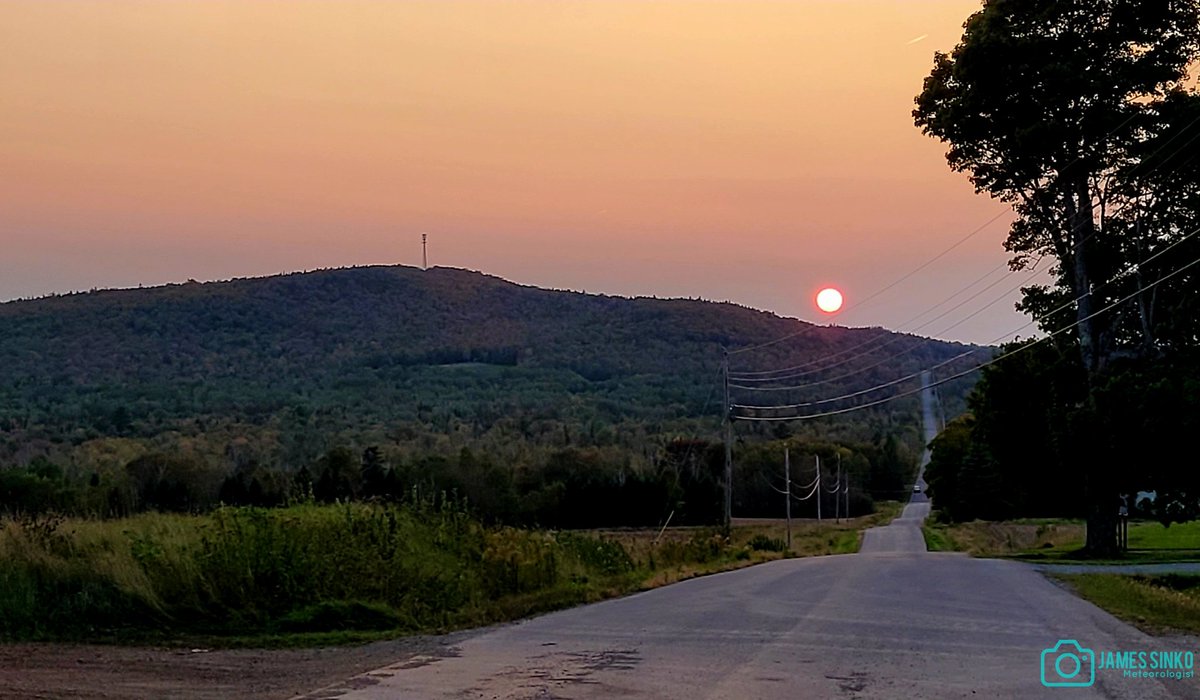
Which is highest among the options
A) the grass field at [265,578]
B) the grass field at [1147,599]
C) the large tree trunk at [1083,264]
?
the large tree trunk at [1083,264]

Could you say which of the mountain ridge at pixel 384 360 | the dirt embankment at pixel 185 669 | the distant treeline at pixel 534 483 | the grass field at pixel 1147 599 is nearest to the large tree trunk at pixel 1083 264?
the grass field at pixel 1147 599

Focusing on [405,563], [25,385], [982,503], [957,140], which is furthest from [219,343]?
[405,563]

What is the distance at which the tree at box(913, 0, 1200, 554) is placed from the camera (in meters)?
34.3

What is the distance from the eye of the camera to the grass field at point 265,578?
15.1 meters

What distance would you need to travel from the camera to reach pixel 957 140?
3675 cm

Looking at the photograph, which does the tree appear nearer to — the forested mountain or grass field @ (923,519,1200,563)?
grass field @ (923,519,1200,563)

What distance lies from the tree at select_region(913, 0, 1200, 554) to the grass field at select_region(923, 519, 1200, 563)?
2238 mm

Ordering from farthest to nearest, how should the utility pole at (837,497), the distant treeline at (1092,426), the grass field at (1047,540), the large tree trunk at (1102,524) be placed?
the utility pole at (837,497)
the grass field at (1047,540)
the large tree trunk at (1102,524)
the distant treeline at (1092,426)

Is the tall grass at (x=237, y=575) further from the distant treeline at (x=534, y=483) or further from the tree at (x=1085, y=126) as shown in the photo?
the tree at (x=1085, y=126)

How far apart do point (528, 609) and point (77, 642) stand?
5.99 meters

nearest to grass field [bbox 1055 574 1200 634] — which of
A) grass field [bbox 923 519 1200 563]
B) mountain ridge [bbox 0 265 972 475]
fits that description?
grass field [bbox 923 519 1200 563]

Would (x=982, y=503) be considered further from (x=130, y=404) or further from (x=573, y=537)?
(x=573, y=537)

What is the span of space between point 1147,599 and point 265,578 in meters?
12.7

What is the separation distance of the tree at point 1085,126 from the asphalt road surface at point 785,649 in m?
16.7
